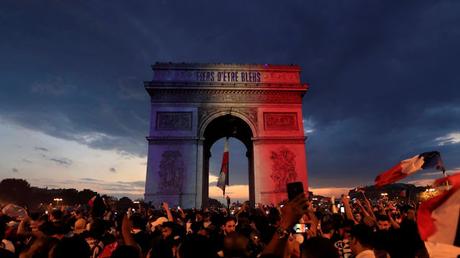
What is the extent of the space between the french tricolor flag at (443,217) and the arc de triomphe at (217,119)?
71.6 ft

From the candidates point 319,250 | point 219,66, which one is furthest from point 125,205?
point 319,250

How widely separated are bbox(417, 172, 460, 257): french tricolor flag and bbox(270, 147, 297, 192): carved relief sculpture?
72.5 ft

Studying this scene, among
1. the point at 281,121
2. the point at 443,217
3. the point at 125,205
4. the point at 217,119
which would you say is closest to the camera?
the point at 443,217

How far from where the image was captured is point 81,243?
2.57m

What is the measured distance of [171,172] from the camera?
24.0 metres

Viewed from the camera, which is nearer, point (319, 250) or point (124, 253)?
point (319, 250)

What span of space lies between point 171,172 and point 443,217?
74.7ft

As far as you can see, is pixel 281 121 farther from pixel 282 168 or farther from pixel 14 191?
pixel 14 191

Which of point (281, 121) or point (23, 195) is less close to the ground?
point (281, 121)

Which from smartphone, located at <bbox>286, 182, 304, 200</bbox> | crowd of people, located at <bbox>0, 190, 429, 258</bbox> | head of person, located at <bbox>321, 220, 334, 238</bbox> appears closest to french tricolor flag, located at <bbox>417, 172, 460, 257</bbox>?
crowd of people, located at <bbox>0, 190, 429, 258</bbox>

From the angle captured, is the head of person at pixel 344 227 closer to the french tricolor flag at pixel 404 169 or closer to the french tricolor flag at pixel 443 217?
the french tricolor flag at pixel 404 169

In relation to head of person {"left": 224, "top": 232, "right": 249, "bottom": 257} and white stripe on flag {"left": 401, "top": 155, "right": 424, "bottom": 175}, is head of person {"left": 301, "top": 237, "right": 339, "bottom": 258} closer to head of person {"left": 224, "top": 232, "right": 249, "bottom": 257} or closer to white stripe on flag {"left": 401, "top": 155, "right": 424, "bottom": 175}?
head of person {"left": 224, "top": 232, "right": 249, "bottom": 257}

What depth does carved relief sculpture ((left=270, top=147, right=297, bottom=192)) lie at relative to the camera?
79.5ft

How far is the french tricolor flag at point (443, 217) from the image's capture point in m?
2.25
